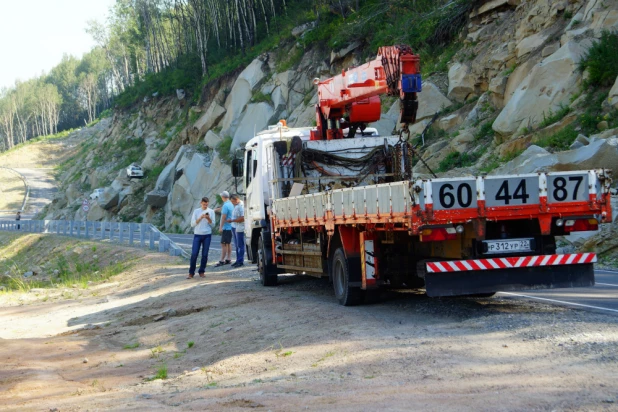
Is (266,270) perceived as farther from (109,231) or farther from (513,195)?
(109,231)

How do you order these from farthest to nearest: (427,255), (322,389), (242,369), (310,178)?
(310,178)
(427,255)
(242,369)
(322,389)

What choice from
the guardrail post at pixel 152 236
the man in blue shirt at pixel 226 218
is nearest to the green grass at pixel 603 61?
the man in blue shirt at pixel 226 218

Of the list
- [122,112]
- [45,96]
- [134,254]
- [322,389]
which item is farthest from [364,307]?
[45,96]

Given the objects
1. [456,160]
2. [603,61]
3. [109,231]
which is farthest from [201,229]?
[109,231]

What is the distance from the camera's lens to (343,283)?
11.2 meters

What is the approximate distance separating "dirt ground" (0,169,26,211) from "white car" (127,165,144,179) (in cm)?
3838

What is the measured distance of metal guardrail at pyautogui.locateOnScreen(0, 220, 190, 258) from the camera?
87.9 feet

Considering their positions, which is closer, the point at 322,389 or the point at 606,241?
the point at 322,389

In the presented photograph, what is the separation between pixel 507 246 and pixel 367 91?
4902mm

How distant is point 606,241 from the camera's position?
54.1 feet

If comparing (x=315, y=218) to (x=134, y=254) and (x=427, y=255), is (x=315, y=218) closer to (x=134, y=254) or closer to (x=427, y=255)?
(x=427, y=255)

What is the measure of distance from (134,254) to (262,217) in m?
12.7

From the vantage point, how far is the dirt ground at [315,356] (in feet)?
19.1

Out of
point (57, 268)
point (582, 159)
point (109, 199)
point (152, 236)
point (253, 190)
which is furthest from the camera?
point (109, 199)
